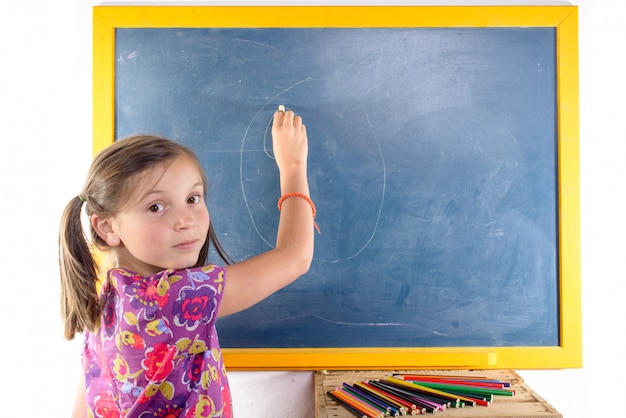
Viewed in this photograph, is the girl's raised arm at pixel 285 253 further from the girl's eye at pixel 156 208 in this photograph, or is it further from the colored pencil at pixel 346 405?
the colored pencil at pixel 346 405

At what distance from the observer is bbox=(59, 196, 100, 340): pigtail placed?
0.95 meters

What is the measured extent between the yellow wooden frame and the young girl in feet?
1.29

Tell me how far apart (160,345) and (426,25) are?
1.00 m

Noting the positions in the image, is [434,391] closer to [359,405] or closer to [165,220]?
[359,405]

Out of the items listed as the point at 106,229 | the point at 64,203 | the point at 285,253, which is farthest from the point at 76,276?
the point at 64,203

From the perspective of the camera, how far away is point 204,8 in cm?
134

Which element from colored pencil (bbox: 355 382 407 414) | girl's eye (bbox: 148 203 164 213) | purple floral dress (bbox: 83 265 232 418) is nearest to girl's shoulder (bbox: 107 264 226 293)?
purple floral dress (bbox: 83 265 232 418)

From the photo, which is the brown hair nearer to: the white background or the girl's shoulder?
the girl's shoulder

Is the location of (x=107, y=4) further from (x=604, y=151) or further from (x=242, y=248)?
(x=604, y=151)

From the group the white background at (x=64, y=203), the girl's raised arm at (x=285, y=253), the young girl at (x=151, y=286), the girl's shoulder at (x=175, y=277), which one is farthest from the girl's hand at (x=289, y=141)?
the white background at (x=64, y=203)

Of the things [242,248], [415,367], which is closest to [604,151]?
[415,367]

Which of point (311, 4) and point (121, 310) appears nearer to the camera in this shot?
point (121, 310)

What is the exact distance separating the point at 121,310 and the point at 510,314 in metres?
0.95

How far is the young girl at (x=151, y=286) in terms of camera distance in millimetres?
880
